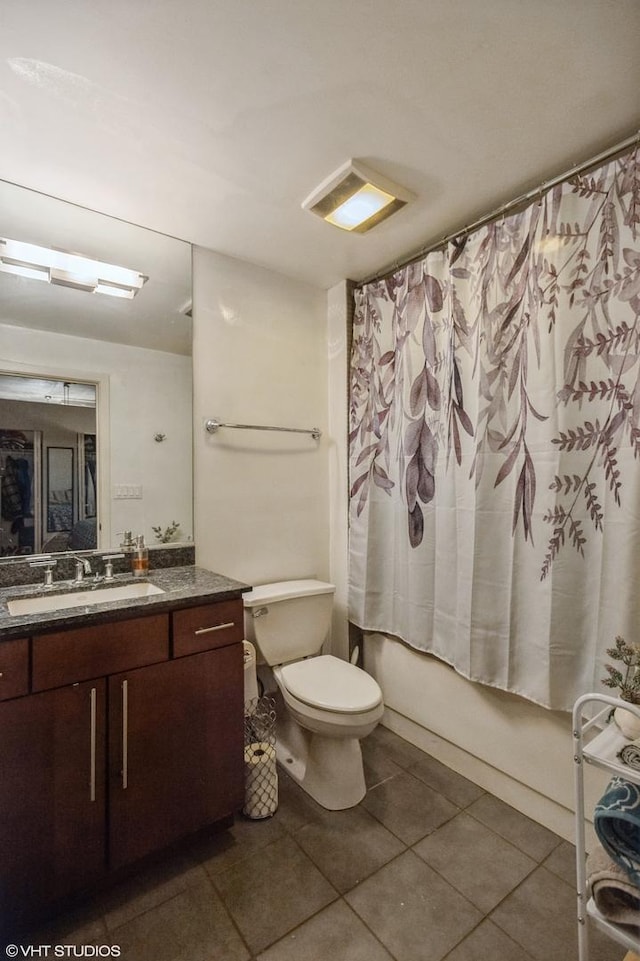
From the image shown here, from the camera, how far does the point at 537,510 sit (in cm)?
148

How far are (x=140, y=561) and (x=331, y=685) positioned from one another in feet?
2.96

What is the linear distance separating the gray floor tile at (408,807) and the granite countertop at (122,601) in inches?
39.0

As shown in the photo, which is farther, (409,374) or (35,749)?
(409,374)

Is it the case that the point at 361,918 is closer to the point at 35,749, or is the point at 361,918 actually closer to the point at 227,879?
the point at 227,879

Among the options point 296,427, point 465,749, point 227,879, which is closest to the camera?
point 227,879

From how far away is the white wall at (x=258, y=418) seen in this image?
1.99 metres

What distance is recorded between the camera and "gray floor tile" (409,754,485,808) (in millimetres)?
1715

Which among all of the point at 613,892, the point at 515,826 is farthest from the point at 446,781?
the point at 613,892

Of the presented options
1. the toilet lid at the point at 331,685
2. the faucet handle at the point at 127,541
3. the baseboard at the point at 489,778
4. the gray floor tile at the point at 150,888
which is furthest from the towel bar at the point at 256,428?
the gray floor tile at the point at 150,888

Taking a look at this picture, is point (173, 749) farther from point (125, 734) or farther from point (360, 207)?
point (360, 207)

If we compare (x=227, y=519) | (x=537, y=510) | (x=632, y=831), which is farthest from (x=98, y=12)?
(x=632, y=831)

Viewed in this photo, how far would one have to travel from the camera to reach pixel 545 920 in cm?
122

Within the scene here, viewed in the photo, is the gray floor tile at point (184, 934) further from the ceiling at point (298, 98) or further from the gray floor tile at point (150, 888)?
the ceiling at point (298, 98)

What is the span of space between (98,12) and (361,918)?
2380 millimetres
